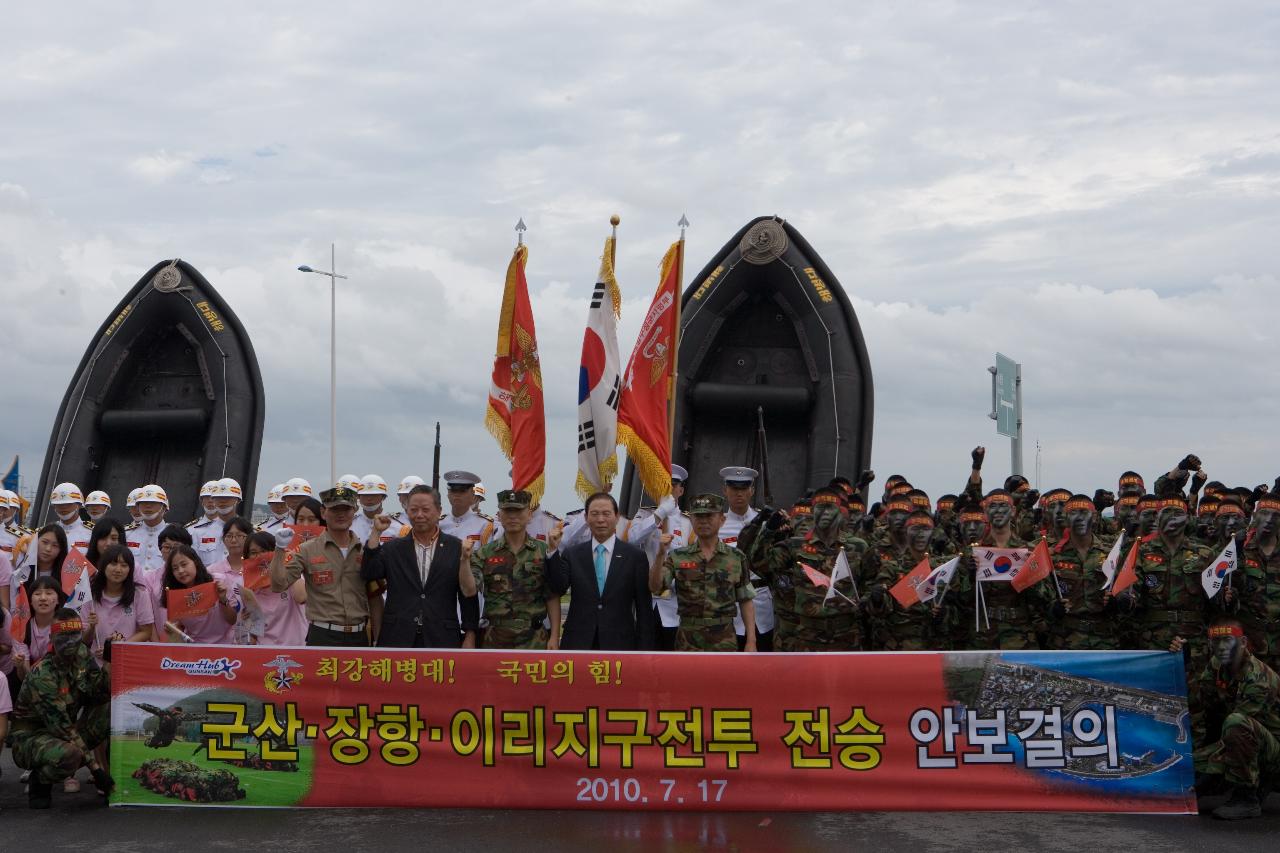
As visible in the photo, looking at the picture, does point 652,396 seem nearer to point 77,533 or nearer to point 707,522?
point 707,522

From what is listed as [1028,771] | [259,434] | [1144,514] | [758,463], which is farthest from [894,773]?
[259,434]

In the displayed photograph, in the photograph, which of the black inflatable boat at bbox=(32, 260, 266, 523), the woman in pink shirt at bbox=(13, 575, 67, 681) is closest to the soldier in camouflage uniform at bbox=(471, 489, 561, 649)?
the woman in pink shirt at bbox=(13, 575, 67, 681)

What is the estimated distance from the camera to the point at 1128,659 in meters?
7.26

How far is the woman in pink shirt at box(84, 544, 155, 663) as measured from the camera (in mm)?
8062

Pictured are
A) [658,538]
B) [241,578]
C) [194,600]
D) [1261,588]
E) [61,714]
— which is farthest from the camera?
[241,578]

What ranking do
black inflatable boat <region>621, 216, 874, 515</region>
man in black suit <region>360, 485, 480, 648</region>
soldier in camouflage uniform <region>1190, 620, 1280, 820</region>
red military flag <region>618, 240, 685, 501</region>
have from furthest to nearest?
black inflatable boat <region>621, 216, 874, 515</region>
red military flag <region>618, 240, 685, 501</region>
man in black suit <region>360, 485, 480, 648</region>
soldier in camouflage uniform <region>1190, 620, 1280, 820</region>

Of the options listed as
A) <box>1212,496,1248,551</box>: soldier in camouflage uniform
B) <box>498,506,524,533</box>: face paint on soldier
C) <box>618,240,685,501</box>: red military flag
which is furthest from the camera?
<box>618,240,685,501</box>: red military flag

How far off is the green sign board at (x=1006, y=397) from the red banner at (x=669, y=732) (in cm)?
1201

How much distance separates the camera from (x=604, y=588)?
8.04 metres

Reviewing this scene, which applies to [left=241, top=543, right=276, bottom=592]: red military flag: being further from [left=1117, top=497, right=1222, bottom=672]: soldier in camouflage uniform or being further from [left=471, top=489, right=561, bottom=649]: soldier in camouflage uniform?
[left=1117, top=497, right=1222, bottom=672]: soldier in camouflage uniform

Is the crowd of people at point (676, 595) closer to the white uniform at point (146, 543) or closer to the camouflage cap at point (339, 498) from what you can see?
the camouflage cap at point (339, 498)

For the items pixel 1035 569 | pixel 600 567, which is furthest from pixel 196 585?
pixel 1035 569

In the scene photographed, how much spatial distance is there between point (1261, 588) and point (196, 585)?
6263 mm

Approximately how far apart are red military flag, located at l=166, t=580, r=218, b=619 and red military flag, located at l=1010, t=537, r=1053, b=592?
15.8 ft
